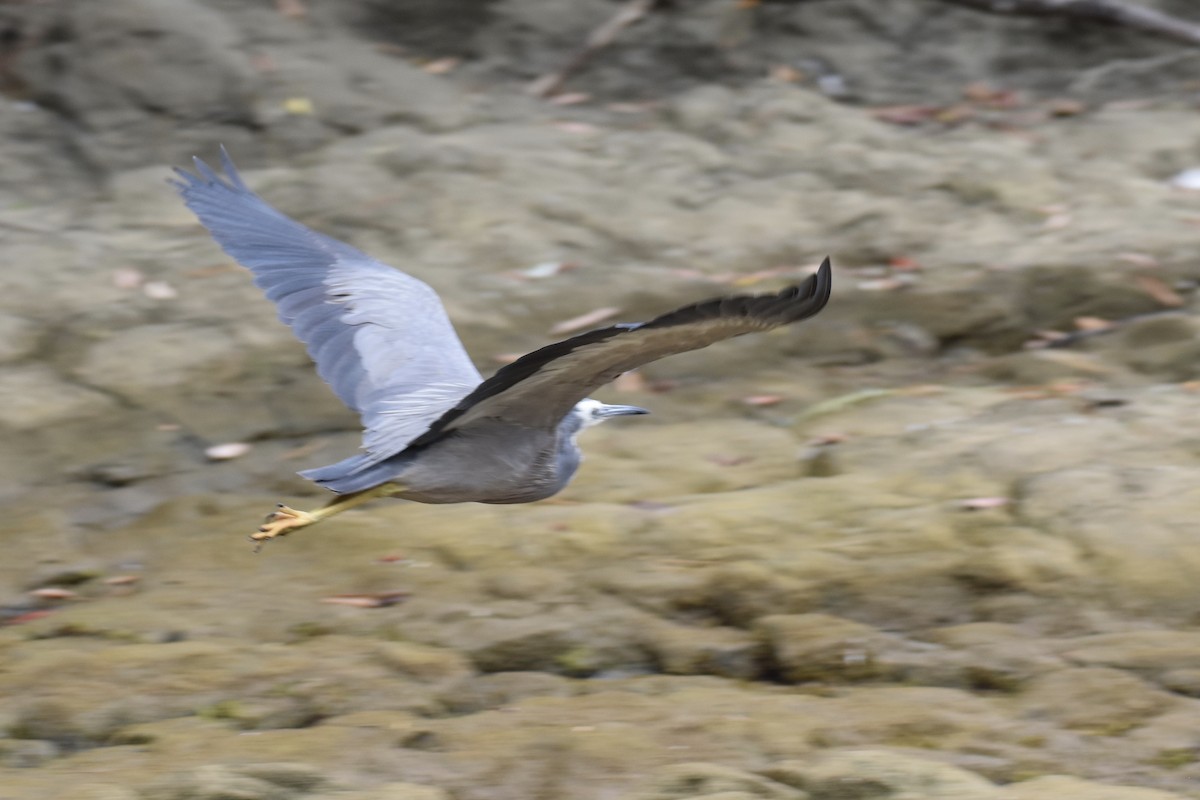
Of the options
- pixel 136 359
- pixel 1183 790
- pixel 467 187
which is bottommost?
pixel 1183 790

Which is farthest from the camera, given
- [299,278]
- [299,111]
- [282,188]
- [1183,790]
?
[299,111]

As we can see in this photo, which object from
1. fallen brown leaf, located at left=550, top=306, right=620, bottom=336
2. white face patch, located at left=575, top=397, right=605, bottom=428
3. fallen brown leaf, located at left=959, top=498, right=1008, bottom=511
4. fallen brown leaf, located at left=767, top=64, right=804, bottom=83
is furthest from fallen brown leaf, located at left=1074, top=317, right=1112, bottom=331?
fallen brown leaf, located at left=767, top=64, right=804, bottom=83

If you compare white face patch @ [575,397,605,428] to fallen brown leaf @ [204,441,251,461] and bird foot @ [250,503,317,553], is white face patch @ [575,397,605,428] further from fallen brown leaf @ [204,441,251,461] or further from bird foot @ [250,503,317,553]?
fallen brown leaf @ [204,441,251,461]

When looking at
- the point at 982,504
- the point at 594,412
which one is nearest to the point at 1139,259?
the point at 982,504

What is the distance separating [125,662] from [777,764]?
201cm

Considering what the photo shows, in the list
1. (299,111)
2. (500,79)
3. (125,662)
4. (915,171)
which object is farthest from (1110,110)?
(125,662)

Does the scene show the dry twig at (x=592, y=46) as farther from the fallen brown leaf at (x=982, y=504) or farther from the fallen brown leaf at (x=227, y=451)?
the fallen brown leaf at (x=982, y=504)

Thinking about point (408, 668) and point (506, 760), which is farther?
point (408, 668)

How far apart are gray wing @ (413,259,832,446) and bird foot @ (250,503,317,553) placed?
50 centimetres

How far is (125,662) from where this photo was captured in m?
4.30

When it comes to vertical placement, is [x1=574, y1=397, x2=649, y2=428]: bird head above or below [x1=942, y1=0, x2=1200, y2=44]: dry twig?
below

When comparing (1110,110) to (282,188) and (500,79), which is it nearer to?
(500,79)

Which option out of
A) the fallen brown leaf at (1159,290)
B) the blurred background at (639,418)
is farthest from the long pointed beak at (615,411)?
the fallen brown leaf at (1159,290)

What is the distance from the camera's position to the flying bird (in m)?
3.46
